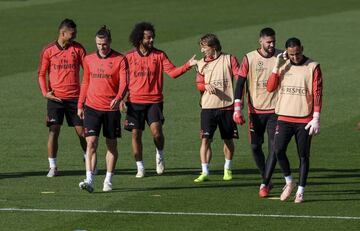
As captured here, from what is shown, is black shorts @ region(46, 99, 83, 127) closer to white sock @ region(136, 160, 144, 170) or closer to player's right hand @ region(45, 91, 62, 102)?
player's right hand @ region(45, 91, 62, 102)

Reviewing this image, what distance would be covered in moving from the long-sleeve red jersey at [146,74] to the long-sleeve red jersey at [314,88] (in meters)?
3.04

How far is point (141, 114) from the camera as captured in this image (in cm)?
2234

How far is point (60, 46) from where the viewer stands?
2261 cm

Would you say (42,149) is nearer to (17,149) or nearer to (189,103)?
(17,149)

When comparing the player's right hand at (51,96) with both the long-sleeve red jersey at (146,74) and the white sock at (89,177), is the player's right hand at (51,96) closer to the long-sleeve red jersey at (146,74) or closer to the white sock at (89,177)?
the long-sleeve red jersey at (146,74)

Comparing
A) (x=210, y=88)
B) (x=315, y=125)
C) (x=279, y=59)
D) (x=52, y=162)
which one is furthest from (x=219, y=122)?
(x=315, y=125)

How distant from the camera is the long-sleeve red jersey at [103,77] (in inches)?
810

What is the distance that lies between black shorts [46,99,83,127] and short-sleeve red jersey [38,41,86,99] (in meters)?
0.11

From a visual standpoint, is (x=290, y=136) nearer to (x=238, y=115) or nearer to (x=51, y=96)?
(x=238, y=115)

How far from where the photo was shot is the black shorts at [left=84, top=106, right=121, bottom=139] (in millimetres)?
20484

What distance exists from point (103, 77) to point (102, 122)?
70 cm

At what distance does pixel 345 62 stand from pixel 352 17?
1112cm

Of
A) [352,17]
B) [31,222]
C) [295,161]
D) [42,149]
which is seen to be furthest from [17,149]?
[352,17]

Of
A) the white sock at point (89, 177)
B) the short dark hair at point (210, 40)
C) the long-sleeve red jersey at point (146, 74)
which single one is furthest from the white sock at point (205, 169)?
the white sock at point (89, 177)
